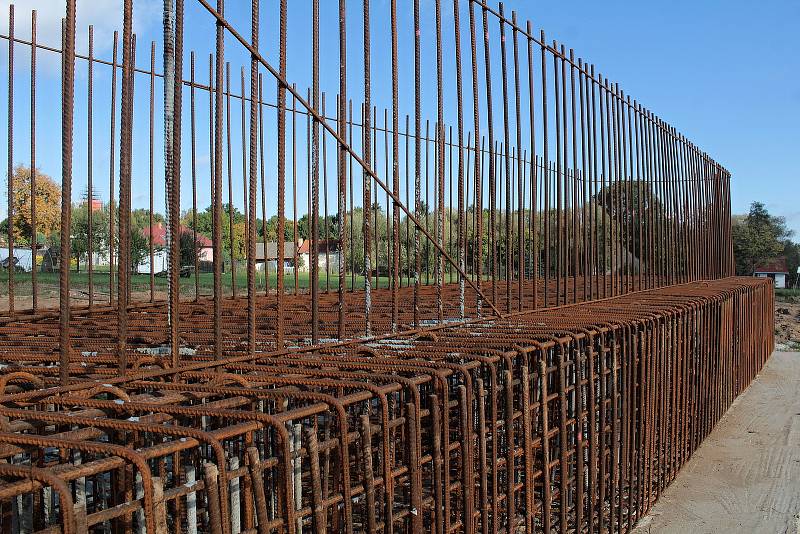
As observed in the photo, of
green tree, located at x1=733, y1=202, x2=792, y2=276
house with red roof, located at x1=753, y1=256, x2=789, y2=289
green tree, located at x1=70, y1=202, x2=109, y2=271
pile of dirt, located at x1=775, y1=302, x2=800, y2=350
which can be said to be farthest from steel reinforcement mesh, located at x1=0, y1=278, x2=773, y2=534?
house with red roof, located at x1=753, y1=256, x2=789, y2=289

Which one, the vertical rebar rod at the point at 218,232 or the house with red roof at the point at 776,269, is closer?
the vertical rebar rod at the point at 218,232

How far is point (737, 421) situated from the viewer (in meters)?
8.20

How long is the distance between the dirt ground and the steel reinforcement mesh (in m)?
0.17

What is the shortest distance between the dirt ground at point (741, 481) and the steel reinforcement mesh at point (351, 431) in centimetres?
17

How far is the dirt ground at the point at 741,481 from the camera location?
5.08 m

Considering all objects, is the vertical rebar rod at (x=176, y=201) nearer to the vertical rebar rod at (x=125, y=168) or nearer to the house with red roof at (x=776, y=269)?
the vertical rebar rod at (x=125, y=168)

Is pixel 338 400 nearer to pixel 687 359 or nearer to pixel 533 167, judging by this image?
pixel 533 167

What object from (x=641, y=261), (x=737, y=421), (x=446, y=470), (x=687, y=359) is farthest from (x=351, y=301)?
(x=446, y=470)

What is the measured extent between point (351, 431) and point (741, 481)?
12.1ft

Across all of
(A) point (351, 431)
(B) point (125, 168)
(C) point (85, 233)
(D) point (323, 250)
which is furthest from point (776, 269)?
(B) point (125, 168)

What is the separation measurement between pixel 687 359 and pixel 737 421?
2.42 meters

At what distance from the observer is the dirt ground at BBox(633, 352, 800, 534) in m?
5.08

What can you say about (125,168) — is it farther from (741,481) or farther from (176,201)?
(741,481)

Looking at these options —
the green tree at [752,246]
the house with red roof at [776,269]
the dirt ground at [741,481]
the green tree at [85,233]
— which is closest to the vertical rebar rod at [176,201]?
the dirt ground at [741,481]
